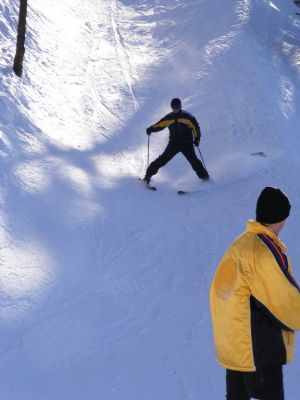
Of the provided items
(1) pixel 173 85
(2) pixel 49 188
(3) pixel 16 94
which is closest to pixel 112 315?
(2) pixel 49 188

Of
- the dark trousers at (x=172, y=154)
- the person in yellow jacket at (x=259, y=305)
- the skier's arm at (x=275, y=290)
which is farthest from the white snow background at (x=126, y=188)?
the skier's arm at (x=275, y=290)

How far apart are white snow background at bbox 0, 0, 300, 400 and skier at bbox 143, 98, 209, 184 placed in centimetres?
41

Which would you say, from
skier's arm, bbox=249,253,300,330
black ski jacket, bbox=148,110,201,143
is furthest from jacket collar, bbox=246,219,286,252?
black ski jacket, bbox=148,110,201,143

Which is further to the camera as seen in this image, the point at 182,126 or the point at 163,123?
the point at 163,123

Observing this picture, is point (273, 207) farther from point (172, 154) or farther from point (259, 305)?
point (172, 154)

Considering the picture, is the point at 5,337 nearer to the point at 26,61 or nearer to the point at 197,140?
the point at 197,140

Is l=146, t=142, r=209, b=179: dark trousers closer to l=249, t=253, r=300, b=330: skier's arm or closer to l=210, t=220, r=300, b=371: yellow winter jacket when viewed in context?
l=210, t=220, r=300, b=371: yellow winter jacket

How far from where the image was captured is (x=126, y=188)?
1012cm

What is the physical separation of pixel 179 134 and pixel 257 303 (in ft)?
24.0

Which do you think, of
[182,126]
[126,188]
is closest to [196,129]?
[182,126]

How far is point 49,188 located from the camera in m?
8.98

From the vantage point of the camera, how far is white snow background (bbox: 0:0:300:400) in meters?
5.57

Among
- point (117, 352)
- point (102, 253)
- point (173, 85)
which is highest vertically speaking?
point (117, 352)

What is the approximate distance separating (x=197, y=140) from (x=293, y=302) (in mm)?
7420
